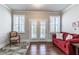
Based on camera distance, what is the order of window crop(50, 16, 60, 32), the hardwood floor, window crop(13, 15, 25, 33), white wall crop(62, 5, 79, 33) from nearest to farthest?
the hardwood floor → white wall crop(62, 5, 79, 33) → window crop(13, 15, 25, 33) → window crop(50, 16, 60, 32)

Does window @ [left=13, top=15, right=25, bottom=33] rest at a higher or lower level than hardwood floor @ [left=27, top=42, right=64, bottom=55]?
higher

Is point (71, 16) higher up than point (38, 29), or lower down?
higher up

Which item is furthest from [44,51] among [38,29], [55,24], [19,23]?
[19,23]

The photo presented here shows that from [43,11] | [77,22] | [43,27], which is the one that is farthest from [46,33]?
[77,22]

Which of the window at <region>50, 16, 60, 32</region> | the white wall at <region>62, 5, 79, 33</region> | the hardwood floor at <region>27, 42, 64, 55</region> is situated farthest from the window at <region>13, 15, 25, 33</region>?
the white wall at <region>62, 5, 79, 33</region>

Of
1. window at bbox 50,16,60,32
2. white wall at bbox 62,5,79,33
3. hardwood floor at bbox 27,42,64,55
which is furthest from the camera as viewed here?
window at bbox 50,16,60,32

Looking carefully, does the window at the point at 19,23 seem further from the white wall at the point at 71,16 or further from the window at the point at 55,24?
the white wall at the point at 71,16

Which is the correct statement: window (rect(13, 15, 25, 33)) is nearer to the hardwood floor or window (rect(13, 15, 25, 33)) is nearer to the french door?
the french door

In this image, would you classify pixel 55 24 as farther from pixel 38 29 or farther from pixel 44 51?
pixel 44 51

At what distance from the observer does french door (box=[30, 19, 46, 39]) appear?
8883mm

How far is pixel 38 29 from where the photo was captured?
8.94 meters

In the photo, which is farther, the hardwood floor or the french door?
the french door
